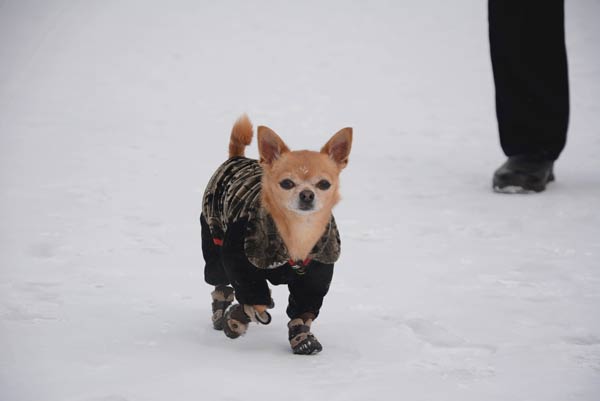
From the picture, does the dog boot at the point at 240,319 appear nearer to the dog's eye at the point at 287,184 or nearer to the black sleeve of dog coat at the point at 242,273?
the black sleeve of dog coat at the point at 242,273

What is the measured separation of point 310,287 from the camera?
337 cm

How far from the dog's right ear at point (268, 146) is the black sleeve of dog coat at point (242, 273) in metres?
0.30

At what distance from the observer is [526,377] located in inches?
125

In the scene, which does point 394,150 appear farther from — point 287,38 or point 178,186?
point 287,38

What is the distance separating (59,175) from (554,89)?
4.09 metres

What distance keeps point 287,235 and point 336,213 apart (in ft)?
9.67

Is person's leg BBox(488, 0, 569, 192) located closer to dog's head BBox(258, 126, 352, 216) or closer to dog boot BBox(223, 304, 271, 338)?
dog's head BBox(258, 126, 352, 216)

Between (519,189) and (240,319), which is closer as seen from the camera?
(240,319)

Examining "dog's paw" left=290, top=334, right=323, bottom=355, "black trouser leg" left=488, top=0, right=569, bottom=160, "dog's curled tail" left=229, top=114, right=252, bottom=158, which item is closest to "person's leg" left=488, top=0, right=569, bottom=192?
"black trouser leg" left=488, top=0, right=569, bottom=160

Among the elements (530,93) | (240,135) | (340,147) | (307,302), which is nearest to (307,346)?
(307,302)

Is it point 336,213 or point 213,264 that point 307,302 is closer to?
point 213,264

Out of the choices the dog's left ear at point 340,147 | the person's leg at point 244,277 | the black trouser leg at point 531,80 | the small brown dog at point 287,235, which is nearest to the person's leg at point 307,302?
the small brown dog at point 287,235

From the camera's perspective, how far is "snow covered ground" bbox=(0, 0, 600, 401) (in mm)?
3191

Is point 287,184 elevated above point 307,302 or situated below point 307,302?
above
